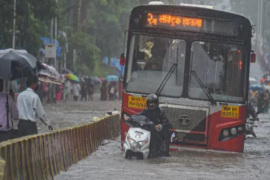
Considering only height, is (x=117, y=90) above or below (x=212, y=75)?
below

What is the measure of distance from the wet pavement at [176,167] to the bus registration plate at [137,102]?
1004mm

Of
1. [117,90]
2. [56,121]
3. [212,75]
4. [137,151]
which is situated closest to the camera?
[137,151]

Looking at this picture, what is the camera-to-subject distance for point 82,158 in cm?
1523

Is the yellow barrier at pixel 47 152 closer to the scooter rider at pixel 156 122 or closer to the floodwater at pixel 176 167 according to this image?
the floodwater at pixel 176 167

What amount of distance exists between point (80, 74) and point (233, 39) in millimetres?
53720

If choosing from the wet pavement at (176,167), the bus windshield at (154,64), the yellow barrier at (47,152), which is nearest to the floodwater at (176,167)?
the wet pavement at (176,167)

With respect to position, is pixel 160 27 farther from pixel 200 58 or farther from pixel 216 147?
pixel 216 147

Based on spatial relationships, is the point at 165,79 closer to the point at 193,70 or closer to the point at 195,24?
the point at 193,70

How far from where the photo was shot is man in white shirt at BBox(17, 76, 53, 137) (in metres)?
13.2

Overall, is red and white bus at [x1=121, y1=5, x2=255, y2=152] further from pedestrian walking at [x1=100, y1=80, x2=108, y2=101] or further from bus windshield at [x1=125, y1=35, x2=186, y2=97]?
pedestrian walking at [x1=100, y1=80, x2=108, y2=101]

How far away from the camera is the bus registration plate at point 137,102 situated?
15891mm

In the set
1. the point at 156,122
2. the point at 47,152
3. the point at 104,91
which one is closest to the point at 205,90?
the point at 156,122

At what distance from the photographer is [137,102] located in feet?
52.2

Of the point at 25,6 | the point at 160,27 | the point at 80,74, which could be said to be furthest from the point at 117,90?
the point at 160,27
